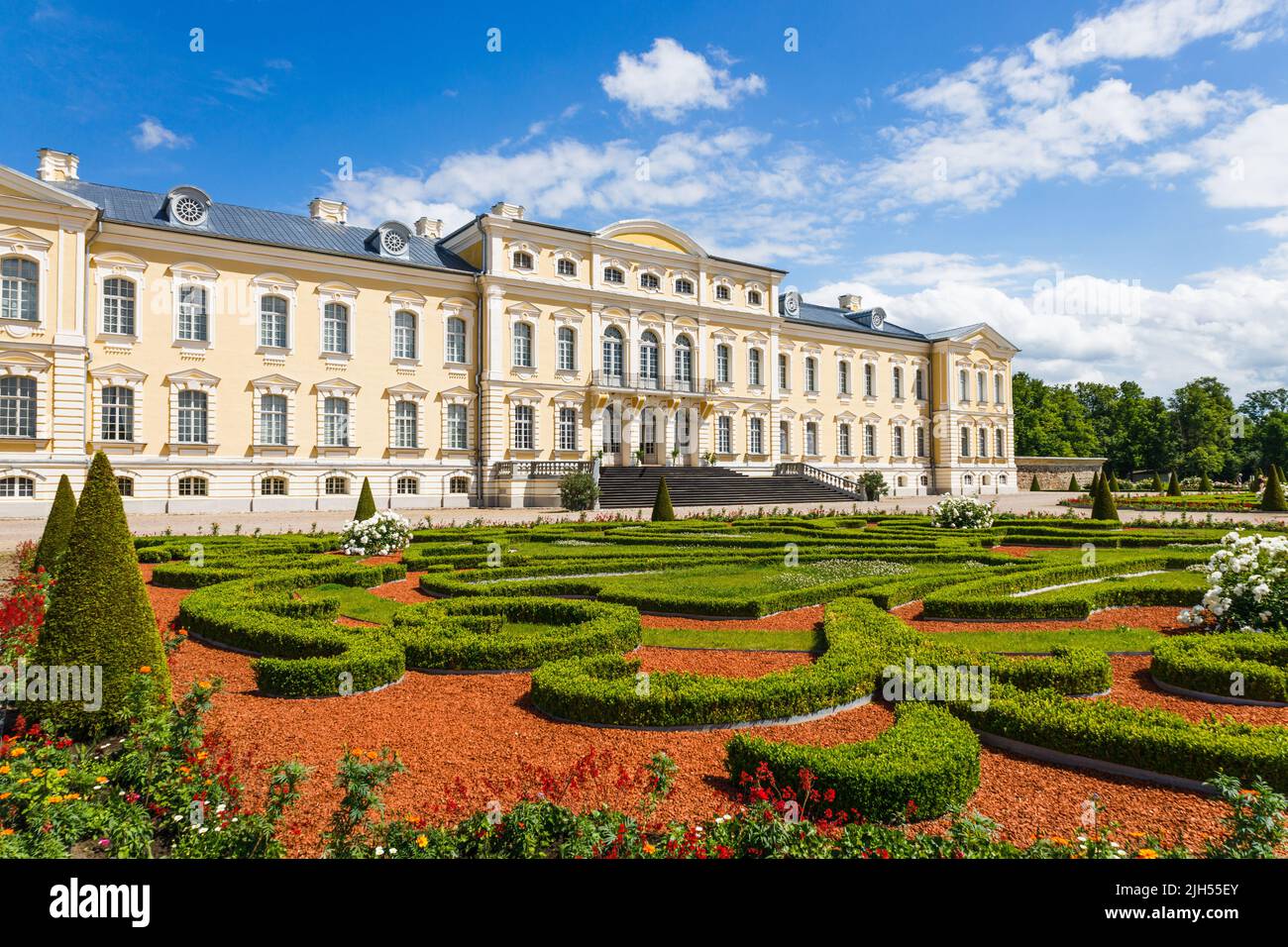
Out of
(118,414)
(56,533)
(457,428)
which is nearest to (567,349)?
(457,428)

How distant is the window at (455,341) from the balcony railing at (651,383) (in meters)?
5.91

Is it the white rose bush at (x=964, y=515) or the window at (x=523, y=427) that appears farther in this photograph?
the window at (x=523, y=427)

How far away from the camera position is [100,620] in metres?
4.96

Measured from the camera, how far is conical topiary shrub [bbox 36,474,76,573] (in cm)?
1055

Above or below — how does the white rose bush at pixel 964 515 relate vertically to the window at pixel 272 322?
below

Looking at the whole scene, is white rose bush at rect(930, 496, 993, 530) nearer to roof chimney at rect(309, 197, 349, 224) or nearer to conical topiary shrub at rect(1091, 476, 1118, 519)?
conical topiary shrub at rect(1091, 476, 1118, 519)

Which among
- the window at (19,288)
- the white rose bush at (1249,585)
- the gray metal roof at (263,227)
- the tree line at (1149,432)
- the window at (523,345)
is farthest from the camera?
the tree line at (1149,432)

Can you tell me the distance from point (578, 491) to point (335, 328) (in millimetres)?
11689

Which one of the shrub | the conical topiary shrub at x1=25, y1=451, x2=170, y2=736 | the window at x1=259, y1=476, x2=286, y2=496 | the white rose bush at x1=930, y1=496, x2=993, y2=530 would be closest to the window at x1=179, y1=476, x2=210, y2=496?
the window at x1=259, y1=476, x2=286, y2=496

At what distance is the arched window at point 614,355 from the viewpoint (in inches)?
1420

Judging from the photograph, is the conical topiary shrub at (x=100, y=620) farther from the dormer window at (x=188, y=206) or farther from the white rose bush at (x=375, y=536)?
the dormer window at (x=188, y=206)

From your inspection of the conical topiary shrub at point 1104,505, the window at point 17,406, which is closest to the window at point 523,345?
the window at point 17,406

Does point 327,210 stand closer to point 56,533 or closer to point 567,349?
point 567,349

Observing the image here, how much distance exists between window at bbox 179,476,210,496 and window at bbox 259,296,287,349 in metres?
5.34
